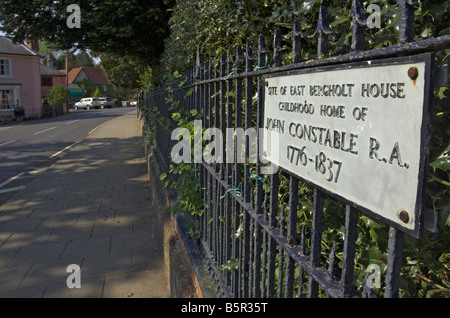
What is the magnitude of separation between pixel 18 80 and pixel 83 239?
37.1 m

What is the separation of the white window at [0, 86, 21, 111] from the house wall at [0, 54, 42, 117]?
37 cm

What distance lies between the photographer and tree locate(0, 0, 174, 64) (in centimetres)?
899

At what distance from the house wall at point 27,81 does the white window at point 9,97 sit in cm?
37

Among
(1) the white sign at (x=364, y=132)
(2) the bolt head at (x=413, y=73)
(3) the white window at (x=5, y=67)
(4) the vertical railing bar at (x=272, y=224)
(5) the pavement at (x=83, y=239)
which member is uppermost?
(3) the white window at (x=5, y=67)

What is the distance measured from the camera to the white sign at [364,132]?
918 millimetres

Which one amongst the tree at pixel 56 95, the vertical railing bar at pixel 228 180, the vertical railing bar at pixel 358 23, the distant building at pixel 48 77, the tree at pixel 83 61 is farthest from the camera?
the tree at pixel 83 61

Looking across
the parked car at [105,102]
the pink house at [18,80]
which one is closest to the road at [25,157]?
the pink house at [18,80]

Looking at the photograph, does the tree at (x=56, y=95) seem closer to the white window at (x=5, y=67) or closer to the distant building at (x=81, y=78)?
the white window at (x=5, y=67)

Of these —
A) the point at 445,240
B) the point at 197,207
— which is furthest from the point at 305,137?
the point at 197,207

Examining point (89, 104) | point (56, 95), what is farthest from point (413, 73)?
point (89, 104)

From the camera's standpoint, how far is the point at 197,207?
11.1ft

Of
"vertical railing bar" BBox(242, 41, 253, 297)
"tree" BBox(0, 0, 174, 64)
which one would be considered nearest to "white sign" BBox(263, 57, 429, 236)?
"vertical railing bar" BBox(242, 41, 253, 297)

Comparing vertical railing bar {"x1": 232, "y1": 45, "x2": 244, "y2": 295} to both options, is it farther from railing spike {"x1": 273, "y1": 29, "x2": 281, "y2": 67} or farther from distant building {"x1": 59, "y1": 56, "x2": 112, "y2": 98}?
distant building {"x1": 59, "y1": 56, "x2": 112, "y2": 98}

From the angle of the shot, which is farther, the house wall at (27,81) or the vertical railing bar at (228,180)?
the house wall at (27,81)
